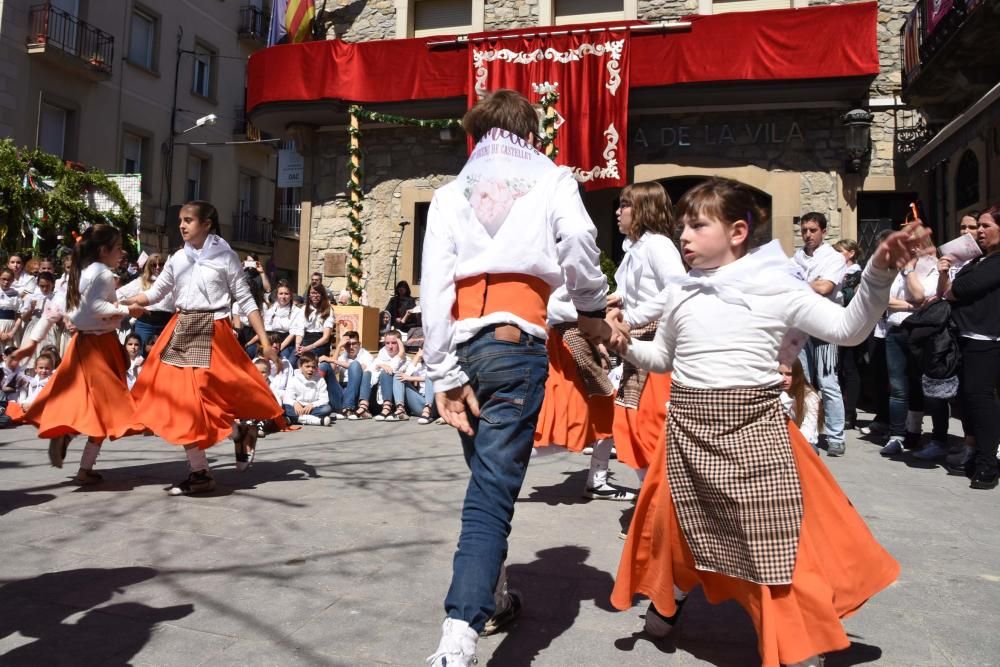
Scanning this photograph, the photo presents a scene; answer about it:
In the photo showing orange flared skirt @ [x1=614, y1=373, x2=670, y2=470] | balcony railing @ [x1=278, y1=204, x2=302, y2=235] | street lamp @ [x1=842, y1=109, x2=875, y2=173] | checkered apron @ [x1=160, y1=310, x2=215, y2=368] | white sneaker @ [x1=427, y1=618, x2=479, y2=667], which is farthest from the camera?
balcony railing @ [x1=278, y1=204, x2=302, y2=235]

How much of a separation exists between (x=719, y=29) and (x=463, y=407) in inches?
506

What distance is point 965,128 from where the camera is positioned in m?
10.2

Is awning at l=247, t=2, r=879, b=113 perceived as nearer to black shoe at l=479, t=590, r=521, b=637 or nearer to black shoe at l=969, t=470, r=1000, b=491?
black shoe at l=969, t=470, r=1000, b=491

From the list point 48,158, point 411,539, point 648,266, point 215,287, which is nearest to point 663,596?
point 411,539

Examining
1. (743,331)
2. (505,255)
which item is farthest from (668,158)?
(505,255)

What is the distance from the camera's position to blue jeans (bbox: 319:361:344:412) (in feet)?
34.3

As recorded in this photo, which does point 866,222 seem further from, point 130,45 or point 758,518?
point 130,45

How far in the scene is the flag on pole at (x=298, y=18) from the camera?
16047 mm

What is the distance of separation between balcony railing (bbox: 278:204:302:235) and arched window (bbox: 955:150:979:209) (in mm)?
24892

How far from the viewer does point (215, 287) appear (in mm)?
5359

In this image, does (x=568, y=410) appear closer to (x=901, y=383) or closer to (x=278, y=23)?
(x=901, y=383)

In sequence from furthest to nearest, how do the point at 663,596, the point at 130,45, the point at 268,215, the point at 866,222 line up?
the point at 268,215
the point at 130,45
the point at 866,222
the point at 663,596

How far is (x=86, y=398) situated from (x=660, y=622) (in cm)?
438

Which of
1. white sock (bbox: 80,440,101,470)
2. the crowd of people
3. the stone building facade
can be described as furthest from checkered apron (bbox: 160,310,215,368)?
the stone building facade
